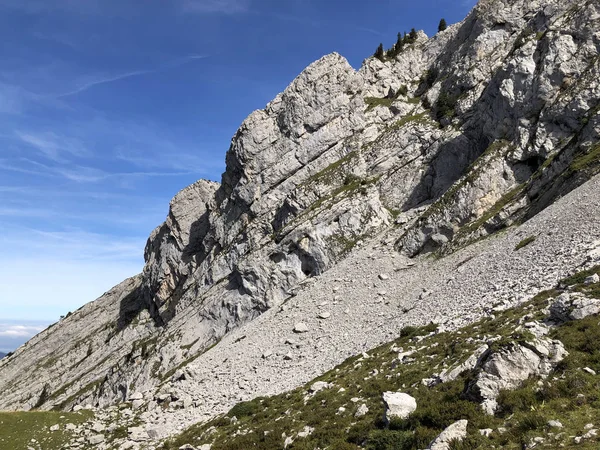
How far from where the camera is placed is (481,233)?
46.5 metres

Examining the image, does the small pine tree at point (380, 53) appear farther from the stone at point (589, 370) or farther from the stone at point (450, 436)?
the stone at point (450, 436)

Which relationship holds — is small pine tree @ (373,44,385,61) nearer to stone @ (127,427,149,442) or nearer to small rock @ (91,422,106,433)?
stone @ (127,427,149,442)

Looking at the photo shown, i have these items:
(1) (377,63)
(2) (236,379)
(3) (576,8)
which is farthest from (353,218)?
(1) (377,63)

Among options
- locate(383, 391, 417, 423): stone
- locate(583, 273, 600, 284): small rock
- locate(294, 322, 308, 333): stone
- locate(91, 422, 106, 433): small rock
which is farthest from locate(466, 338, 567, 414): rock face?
locate(91, 422, 106, 433): small rock

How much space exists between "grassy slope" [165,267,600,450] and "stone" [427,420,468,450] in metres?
0.29

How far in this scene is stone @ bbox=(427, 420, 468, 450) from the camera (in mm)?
11930

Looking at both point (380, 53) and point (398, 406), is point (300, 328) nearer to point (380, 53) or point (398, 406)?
point (398, 406)

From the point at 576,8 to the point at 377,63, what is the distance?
51.2 m

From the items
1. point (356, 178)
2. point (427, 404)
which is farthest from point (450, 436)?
point (356, 178)

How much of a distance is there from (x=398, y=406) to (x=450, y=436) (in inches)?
139

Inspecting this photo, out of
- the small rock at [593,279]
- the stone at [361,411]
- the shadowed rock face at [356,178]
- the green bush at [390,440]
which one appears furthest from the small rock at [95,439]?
the small rock at [593,279]

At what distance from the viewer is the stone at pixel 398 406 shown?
15227 mm

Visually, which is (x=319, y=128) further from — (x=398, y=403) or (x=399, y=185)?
(x=398, y=403)

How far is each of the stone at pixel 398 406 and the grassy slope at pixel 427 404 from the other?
0.39m
